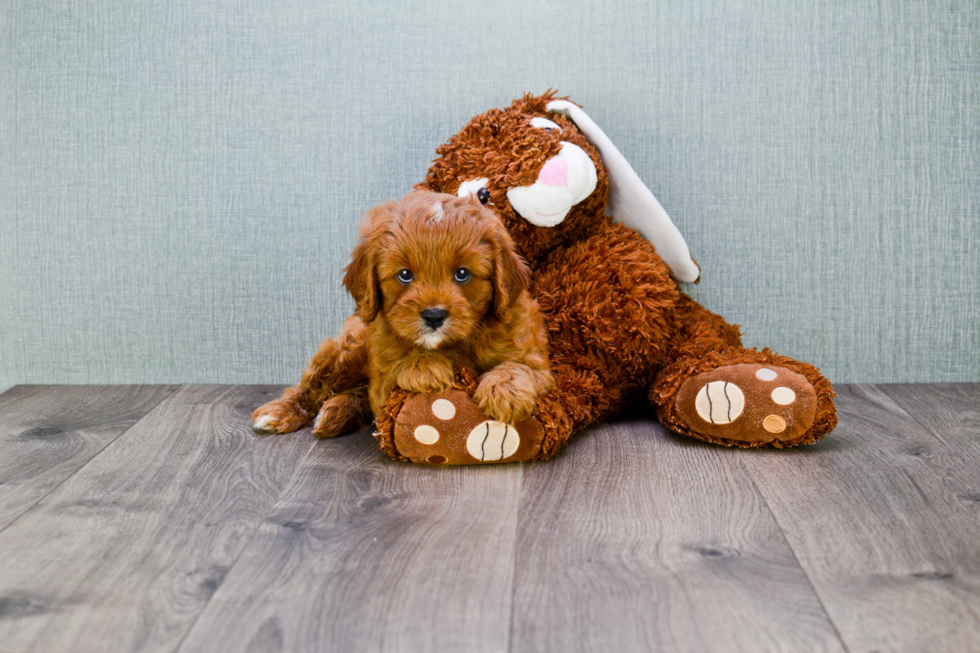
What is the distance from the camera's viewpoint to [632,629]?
1123mm

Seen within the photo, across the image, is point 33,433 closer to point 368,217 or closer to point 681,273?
point 368,217

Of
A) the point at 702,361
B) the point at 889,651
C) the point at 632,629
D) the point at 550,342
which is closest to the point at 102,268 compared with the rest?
the point at 550,342

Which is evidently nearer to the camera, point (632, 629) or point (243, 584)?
point (632, 629)

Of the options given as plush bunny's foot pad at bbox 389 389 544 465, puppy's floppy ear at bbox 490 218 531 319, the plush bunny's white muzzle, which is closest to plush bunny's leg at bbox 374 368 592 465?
plush bunny's foot pad at bbox 389 389 544 465

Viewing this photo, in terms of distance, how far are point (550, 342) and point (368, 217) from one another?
21.0 inches

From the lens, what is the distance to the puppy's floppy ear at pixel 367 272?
1.65 m

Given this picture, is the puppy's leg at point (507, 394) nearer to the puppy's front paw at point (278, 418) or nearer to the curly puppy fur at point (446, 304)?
the curly puppy fur at point (446, 304)

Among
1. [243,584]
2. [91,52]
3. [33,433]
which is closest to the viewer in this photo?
[243,584]

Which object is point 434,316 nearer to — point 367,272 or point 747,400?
point 367,272

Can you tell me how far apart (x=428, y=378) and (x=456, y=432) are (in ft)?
0.41

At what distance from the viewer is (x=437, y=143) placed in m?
2.30

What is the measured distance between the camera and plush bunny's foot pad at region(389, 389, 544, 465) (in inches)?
65.9

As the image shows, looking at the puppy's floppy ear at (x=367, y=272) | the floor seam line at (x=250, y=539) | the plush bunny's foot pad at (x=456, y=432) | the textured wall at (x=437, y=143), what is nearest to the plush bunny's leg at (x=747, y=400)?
the plush bunny's foot pad at (x=456, y=432)

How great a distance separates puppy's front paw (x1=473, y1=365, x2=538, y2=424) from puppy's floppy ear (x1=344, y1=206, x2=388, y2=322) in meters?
0.28
